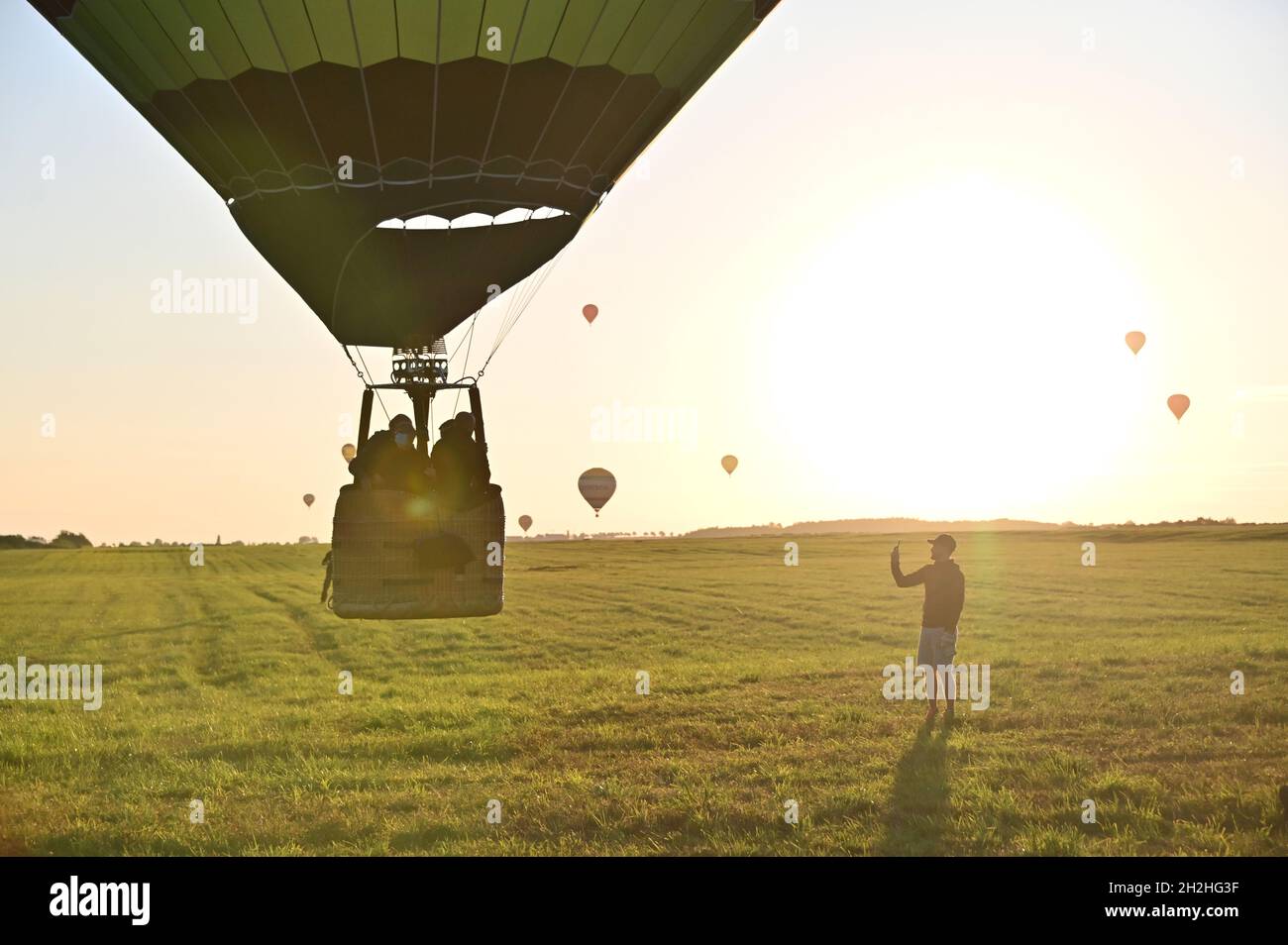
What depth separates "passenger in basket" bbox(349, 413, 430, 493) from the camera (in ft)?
25.8

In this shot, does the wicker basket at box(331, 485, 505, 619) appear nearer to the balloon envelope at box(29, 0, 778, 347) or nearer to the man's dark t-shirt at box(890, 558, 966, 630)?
the balloon envelope at box(29, 0, 778, 347)

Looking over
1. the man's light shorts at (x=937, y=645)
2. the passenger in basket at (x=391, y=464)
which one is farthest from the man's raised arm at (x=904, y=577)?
the passenger in basket at (x=391, y=464)

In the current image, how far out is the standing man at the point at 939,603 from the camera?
1179 centimetres

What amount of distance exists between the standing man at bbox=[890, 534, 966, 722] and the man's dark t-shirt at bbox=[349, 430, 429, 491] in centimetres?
534

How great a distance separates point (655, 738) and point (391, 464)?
5.00 metres

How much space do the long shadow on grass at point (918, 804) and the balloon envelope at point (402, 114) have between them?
15.9 feet

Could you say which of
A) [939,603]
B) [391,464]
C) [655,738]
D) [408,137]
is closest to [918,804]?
[939,603]

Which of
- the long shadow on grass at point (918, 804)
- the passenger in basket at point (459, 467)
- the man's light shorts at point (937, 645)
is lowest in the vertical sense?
the long shadow on grass at point (918, 804)

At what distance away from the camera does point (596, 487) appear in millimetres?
48594

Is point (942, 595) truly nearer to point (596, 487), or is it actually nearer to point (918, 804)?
point (918, 804)

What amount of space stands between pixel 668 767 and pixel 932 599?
10.5ft

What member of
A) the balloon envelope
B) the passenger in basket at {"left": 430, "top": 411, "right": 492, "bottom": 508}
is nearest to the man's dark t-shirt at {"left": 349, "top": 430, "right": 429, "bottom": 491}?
the passenger in basket at {"left": 430, "top": 411, "right": 492, "bottom": 508}

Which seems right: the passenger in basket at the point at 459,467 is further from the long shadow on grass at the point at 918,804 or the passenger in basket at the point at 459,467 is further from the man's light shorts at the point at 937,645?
the man's light shorts at the point at 937,645

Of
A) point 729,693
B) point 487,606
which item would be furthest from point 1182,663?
point 487,606
